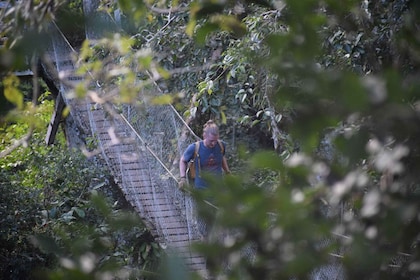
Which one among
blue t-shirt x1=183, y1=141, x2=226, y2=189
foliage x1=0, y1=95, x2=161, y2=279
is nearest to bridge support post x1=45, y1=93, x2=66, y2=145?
foliage x1=0, y1=95, x2=161, y2=279

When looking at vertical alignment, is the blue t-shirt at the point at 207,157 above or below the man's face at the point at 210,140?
below

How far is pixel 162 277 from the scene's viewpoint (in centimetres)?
108

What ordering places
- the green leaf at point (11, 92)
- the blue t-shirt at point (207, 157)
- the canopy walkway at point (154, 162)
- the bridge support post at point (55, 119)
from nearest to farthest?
the green leaf at point (11, 92), the blue t-shirt at point (207, 157), the canopy walkway at point (154, 162), the bridge support post at point (55, 119)

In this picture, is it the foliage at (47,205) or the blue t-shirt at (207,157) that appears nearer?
the foliage at (47,205)

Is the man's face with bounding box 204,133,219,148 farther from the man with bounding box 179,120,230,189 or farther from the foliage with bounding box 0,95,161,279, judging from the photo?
the foliage with bounding box 0,95,161,279

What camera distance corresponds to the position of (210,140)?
5473 millimetres

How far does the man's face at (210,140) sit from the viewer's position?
5.44 m

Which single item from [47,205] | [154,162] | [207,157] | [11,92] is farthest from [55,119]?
[11,92]

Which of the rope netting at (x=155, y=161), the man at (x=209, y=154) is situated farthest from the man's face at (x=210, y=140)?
the rope netting at (x=155, y=161)

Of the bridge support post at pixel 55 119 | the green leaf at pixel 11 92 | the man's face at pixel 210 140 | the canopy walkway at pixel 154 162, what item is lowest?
the bridge support post at pixel 55 119

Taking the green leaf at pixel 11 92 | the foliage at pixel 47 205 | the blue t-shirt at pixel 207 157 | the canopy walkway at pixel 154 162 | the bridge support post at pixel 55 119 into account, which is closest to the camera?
the green leaf at pixel 11 92

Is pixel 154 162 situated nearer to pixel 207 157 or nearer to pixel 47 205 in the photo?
pixel 207 157

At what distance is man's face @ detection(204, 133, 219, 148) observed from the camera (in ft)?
17.8

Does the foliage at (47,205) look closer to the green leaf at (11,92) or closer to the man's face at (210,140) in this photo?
the man's face at (210,140)
